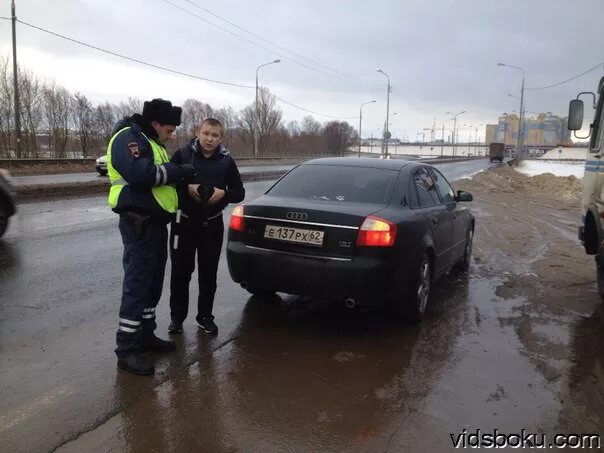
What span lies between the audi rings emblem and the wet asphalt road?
1036 mm

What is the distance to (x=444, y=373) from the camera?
12.5 ft

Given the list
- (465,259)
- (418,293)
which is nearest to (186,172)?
(418,293)

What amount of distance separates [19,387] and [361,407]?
2.22m

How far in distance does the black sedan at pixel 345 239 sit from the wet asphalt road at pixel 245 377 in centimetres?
41

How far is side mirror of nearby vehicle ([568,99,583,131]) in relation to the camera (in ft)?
22.1

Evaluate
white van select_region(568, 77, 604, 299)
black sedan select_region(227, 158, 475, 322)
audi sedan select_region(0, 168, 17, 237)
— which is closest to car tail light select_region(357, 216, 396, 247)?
black sedan select_region(227, 158, 475, 322)

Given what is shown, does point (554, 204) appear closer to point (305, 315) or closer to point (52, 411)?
point (305, 315)

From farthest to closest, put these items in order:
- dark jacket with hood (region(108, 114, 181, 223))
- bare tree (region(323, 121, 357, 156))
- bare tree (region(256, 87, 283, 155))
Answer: bare tree (region(323, 121, 357, 156))
bare tree (region(256, 87, 283, 155))
dark jacket with hood (region(108, 114, 181, 223))

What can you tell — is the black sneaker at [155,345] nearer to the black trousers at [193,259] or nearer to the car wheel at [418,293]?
the black trousers at [193,259]

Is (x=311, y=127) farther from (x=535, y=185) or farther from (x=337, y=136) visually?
(x=535, y=185)

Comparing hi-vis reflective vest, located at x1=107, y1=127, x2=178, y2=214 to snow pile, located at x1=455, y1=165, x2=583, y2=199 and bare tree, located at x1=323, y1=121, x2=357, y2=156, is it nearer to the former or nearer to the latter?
snow pile, located at x1=455, y1=165, x2=583, y2=199

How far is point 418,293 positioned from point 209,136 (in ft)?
7.68

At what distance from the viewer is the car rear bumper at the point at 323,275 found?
4.16 m

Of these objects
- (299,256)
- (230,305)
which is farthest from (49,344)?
(299,256)
